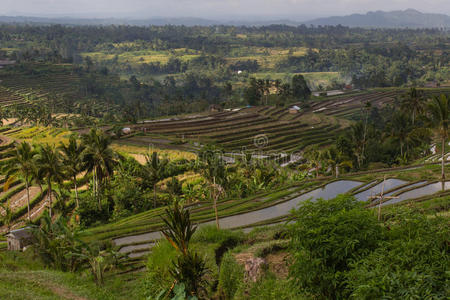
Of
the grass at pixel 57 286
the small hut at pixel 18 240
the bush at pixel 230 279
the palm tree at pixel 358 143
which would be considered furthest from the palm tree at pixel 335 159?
the bush at pixel 230 279

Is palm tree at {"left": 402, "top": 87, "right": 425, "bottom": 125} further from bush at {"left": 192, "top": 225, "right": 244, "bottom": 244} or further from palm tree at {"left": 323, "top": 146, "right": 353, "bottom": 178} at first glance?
bush at {"left": 192, "top": 225, "right": 244, "bottom": 244}

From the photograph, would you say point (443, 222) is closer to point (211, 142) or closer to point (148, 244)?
point (148, 244)

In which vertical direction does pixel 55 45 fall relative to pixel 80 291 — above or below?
above

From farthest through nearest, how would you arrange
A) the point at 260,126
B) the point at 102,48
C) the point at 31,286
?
the point at 102,48, the point at 260,126, the point at 31,286

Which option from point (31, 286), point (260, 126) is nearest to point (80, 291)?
point (31, 286)
